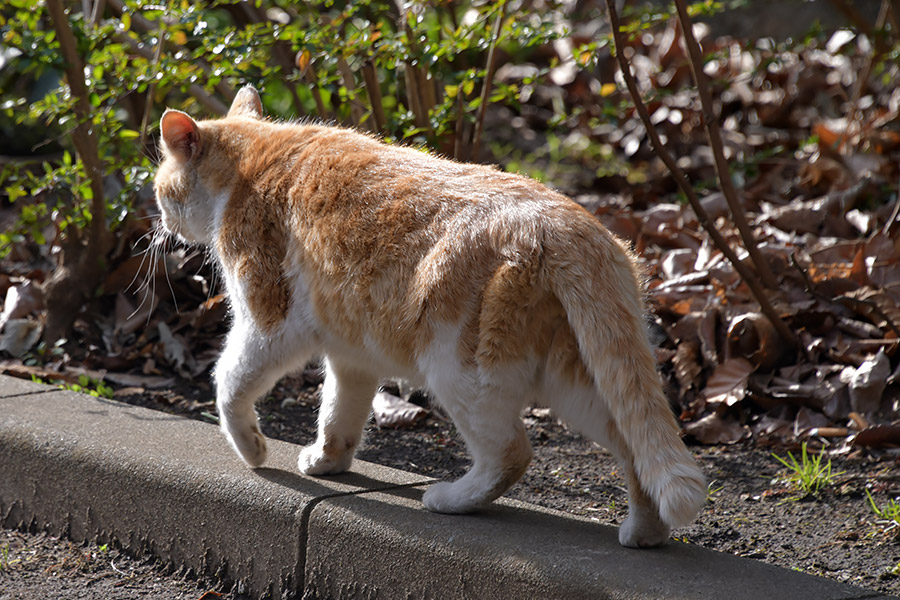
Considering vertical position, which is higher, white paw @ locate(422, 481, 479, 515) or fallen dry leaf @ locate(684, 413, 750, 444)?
white paw @ locate(422, 481, 479, 515)

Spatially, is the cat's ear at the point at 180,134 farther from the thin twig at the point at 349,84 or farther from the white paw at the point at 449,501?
the white paw at the point at 449,501

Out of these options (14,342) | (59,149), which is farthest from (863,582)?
(59,149)

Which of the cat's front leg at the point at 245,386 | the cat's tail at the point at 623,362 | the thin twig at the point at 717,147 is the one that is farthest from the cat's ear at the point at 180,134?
the thin twig at the point at 717,147

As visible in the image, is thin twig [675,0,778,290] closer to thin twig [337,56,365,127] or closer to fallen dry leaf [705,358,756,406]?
fallen dry leaf [705,358,756,406]

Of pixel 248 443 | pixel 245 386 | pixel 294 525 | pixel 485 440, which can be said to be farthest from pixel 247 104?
pixel 485 440

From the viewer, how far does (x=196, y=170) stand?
3.21 m

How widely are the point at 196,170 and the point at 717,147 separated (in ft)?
6.33

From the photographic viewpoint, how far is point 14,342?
460 centimetres

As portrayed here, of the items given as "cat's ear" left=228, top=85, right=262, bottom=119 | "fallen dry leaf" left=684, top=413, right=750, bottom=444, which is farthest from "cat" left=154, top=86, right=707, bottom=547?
"fallen dry leaf" left=684, top=413, right=750, bottom=444

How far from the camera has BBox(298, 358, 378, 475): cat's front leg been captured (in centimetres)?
299

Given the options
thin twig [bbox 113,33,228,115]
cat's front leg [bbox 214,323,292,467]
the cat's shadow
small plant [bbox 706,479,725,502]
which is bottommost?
small plant [bbox 706,479,725,502]

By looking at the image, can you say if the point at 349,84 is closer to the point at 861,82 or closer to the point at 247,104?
the point at 247,104

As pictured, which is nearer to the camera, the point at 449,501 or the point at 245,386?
the point at 449,501

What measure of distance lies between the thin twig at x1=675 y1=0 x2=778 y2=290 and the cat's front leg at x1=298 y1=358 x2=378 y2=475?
159cm
